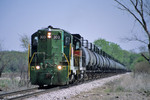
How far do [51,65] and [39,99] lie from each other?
4.21 metres

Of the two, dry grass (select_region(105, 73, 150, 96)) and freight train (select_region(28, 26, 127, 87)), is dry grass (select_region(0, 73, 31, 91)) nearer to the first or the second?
freight train (select_region(28, 26, 127, 87))

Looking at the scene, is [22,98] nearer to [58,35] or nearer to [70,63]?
[70,63]

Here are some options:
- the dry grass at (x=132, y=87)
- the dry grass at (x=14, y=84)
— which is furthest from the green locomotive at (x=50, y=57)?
the dry grass at (x=132, y=87)

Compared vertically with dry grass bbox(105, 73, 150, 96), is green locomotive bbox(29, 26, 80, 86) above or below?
above

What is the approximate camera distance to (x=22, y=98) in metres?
7.98

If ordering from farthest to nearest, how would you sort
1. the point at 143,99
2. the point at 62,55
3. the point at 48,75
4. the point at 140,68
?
the point at 140,68
the point at 62,55
the point at 48,75
the point at 143,99

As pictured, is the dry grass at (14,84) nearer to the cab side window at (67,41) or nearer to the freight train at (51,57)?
the freight train at (51,57)

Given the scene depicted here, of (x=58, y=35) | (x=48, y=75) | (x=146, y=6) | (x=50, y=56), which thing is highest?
(x=146, y=6)

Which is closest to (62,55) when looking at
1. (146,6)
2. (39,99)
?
(39,99)

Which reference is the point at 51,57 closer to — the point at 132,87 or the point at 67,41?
the point at 67,41

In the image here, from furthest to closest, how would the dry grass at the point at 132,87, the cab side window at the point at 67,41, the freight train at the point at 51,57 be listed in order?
the cab side window at the point at 67,41 → the freight train at the point at 51,57 → the dry grass at the point at 132,87

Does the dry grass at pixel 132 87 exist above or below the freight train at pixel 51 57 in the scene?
below

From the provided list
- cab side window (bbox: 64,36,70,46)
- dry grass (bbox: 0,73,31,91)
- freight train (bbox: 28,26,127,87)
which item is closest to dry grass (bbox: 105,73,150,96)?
freight train (bbox: 28,26,127,87)

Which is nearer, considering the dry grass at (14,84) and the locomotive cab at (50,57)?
the locomotive cab at (50,57)
